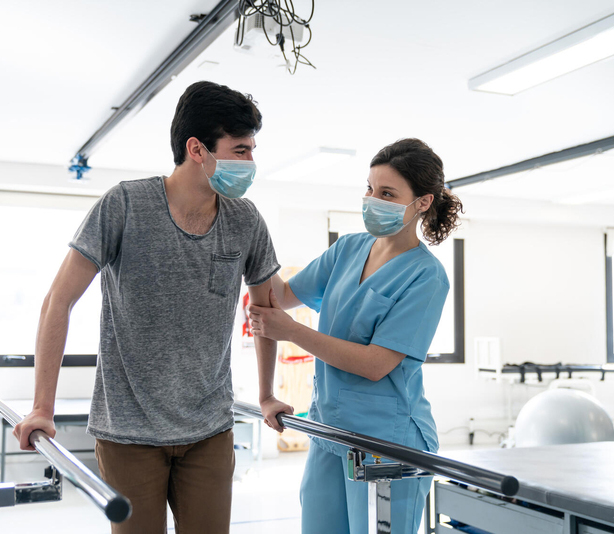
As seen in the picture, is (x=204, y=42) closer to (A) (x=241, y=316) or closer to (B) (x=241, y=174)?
(B) (x=241, y=174)

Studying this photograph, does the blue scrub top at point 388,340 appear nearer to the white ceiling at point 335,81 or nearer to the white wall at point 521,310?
the white ceiling at point 335,81

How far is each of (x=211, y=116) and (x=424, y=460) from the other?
2.89 feet

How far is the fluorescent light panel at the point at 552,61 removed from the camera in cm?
298

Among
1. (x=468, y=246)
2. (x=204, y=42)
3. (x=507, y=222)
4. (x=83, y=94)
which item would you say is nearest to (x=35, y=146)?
(x=83, y=94)

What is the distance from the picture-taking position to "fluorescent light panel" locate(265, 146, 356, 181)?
5320mm

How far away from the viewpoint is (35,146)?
5.30 metres

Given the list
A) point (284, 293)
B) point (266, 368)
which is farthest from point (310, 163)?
→ point (266, 368)

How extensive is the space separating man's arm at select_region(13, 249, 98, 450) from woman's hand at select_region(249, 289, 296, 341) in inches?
19.2

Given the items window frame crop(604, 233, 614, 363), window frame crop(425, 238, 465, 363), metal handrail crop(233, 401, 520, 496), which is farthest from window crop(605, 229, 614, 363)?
metal handrail crop(233, 401, 520, 496)

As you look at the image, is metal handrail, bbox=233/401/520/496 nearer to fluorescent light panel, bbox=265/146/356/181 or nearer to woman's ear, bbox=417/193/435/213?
woman's ear, bbox=417/193/435/213

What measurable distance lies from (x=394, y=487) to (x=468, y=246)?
20.7ft

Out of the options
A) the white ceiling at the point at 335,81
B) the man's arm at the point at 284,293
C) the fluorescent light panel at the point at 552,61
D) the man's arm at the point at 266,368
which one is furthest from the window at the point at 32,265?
the man's arm at the point at 266,368

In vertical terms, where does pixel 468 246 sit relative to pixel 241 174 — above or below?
above

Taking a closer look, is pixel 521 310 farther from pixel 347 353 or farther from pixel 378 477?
pixel 378 477
